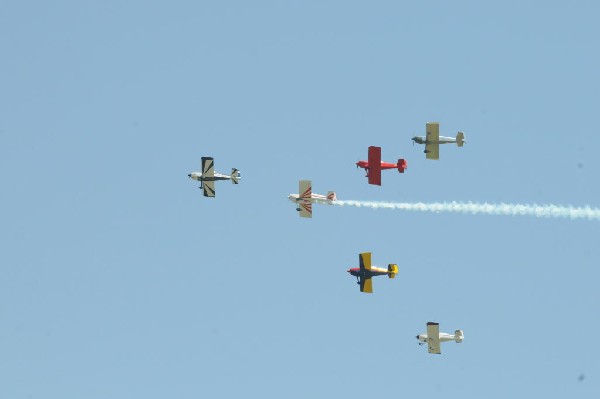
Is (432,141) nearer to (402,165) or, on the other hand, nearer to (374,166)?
(402,165)

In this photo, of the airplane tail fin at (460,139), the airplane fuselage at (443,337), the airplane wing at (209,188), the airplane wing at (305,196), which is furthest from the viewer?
the airplane fuselage at (443,337)

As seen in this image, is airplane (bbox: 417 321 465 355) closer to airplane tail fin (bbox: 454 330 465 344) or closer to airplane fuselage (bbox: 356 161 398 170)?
airplane tail fin (bbox: 454 330 465 344)

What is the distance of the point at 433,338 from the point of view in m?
171

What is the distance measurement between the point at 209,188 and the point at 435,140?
28.4 metres

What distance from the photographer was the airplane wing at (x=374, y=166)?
162 metres

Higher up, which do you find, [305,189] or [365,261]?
[305,189]

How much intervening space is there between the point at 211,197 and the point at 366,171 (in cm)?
1991

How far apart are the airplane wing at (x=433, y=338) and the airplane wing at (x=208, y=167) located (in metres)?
32.4

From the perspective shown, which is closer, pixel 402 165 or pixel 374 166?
pixel 374 166

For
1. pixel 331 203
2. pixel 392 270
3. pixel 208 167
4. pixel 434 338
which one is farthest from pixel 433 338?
pixel 208 167

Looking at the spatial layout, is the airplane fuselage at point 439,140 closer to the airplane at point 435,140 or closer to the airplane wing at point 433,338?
the airplane at point 435,140

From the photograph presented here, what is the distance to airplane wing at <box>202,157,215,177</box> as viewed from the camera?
16950cm

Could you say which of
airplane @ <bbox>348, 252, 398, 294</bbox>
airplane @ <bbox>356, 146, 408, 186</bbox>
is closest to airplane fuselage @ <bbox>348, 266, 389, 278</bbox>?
airplane @ <bbox>348, 252, 398, 294</bbox>

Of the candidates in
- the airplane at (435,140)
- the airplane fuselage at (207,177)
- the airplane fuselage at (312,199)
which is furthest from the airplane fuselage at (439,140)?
the airplane fuselage at (207,177)
